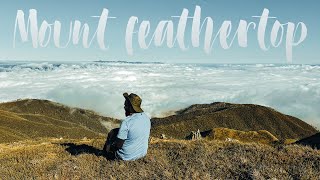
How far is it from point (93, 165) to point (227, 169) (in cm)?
491

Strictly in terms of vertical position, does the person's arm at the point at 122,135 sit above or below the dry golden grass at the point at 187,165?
above

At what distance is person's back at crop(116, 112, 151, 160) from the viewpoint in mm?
15136

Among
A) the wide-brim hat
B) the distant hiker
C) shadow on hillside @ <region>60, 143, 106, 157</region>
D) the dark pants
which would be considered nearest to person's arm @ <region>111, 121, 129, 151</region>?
the distant hiker

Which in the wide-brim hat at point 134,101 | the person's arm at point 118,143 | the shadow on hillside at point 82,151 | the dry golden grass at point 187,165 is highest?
the wide-brim hat at point 134,101

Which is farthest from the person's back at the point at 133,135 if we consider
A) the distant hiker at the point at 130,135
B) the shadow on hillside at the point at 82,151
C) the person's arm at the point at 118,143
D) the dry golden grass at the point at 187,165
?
the shadow on hillside at the point at 82,151

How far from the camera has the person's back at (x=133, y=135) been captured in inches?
596

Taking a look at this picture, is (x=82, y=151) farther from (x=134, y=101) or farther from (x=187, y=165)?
(x=187, y=165)

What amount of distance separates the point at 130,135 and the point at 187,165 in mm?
2330

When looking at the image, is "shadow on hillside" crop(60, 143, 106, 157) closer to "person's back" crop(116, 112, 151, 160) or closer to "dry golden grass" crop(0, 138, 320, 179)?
"dry golden grass" crop(0, 138, 320, 179)

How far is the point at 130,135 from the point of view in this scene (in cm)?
1532

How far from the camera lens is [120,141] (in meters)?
15.1

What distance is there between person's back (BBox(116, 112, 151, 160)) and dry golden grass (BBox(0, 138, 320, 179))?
1.09 ft

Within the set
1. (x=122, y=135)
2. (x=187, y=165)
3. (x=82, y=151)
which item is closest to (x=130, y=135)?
(x=122, y=135)

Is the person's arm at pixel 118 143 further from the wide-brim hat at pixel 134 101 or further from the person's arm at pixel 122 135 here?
the wide-brim hat at pixel 134 101
